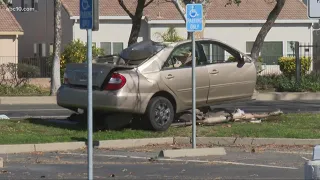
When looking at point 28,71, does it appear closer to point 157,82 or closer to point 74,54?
point 74,54

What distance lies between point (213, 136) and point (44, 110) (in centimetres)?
873

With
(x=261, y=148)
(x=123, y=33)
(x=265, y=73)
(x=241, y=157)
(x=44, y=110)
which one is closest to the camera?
(x=241, y=157)

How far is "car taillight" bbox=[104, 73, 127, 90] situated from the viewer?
49.2ft

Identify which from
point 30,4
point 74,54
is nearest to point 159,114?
point 74,54

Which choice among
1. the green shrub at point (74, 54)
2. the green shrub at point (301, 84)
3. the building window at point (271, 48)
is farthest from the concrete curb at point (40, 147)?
the building window at point (271, 48)

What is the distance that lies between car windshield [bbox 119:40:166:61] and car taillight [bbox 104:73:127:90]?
3.32 ft

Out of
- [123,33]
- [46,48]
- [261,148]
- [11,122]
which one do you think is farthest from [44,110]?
[46,48]

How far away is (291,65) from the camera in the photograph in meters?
35.6

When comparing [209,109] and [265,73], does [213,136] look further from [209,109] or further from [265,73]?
[265,73]

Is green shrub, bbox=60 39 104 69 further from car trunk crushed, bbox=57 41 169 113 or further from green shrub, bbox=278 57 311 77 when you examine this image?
car trunk crushed, bbox=57 41 169 113

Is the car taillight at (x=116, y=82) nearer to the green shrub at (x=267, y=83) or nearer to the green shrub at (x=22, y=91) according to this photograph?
the green shrub at (x=22, y=91)

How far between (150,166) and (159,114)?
3296mm

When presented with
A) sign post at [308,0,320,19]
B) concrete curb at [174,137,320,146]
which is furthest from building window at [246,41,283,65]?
sign post at [308,0,320,19]

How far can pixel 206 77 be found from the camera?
16.2m
